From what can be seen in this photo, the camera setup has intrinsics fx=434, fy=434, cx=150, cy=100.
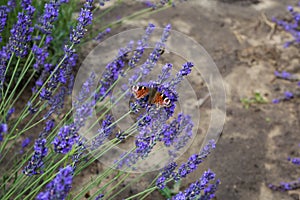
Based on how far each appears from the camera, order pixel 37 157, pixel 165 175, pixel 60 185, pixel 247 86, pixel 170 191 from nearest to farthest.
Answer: pixel 60 185 < pixel 37 157 < pixel 165 175 < pixel 170 191 < pixel 247 86

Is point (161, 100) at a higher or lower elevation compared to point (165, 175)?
higher

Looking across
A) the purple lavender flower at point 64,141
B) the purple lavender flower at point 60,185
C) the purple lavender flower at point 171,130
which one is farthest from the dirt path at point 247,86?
the purple lavender flower at point 60,185

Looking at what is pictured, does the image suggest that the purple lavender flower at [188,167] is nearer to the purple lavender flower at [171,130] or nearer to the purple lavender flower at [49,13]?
the purple lavender flower at [171,130]

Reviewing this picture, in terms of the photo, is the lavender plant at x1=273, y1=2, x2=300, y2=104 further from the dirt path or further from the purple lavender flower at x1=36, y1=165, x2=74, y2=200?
the purple lavender flower at x1=36, y1=165, x2=74, y2=200

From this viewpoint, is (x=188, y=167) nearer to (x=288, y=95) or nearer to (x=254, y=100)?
(x=254, y=100)

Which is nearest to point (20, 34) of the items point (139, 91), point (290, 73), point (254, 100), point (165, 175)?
point (139, 91)

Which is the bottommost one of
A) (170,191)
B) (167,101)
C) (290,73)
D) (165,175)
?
(290,73)

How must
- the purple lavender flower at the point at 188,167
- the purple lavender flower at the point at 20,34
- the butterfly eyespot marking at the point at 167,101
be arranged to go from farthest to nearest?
the purple lavender flower at the point at 20,34
the purple lavender flower at the point at 188,167
the butterfly eyespot marking at the point at 167,101

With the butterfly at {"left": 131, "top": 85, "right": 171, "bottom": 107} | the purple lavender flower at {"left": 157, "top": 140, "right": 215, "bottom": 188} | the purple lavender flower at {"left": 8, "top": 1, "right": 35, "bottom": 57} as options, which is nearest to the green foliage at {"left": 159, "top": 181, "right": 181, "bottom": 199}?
the purple lavender flower at {"left": 157, "top": 140, "right": 215, "bottom": 188}

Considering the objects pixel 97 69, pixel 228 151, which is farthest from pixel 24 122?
pixel 228 151
